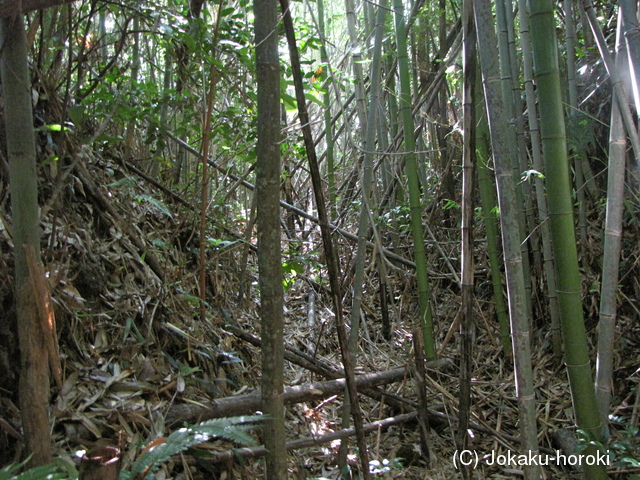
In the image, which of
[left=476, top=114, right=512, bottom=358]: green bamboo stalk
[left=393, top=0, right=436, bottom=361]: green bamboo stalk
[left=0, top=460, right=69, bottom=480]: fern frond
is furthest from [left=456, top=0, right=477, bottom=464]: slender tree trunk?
[left=476, top=114, right=512, bottom=358]: green bamboo stalk

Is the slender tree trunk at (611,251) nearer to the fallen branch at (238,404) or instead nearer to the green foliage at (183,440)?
the fallen branch at (238,404)

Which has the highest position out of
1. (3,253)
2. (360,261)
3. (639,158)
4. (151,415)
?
(639,158)

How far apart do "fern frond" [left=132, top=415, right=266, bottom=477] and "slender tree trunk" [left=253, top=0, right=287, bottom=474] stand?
3.1 inches

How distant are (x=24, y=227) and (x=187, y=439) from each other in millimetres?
747

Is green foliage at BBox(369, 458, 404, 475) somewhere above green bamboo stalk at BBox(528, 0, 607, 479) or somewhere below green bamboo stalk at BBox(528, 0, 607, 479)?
below

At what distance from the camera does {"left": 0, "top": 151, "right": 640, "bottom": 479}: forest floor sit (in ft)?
6.10

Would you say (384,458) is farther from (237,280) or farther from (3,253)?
(3,253)

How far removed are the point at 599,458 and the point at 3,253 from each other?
7.72ft

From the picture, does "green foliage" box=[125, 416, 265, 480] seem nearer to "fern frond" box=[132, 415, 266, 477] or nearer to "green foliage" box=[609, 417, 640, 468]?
"fern frond" box=[132, 415, 266, 477]

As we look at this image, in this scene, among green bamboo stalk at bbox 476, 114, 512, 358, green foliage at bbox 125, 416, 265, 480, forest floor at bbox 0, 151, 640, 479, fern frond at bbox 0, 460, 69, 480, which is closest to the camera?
fern frond at bbox 0, 460, 69, 480

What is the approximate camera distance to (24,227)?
1401mm

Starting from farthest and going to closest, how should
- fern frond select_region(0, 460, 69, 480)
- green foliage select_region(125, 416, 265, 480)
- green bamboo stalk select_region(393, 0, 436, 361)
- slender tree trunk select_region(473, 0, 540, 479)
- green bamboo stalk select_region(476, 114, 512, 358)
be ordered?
1. green bamboo stalk select_region(476, 114, 512, 358)
2. green bamboo stalk select_region(393, 0, 436, 361)
3. slender tree trunk select_region(473, 0, 540, 479)
4. green foliage select_region(125, 416, 265, 480)
5. fern frond select_region(0, 460, 69, 480)

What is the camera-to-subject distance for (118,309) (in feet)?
7.05

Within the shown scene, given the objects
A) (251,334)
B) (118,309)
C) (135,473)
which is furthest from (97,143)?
(135,473)
